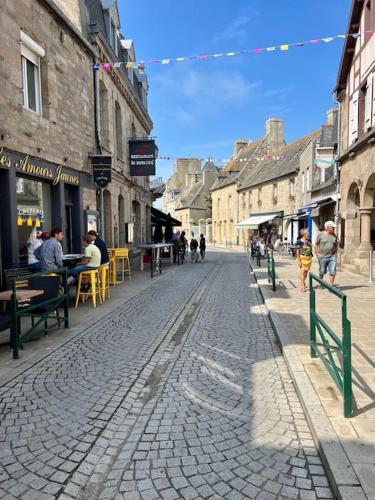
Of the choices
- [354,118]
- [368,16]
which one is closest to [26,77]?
[368,16]

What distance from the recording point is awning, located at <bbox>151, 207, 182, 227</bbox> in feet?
77.0

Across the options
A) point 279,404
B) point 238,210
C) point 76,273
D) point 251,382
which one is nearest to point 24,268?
point 76,273

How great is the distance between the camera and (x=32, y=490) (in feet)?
7.69

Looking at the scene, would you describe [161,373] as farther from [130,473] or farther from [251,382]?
[130,473]

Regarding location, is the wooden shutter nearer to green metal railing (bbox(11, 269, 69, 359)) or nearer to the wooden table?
green metal railing (bbox(11, 269, 69, 359))

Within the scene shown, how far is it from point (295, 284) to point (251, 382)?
6.99 meters

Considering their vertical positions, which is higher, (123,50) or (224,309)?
(123,50)

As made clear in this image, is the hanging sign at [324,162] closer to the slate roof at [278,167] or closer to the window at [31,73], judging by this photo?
the slate roof at [278,167]

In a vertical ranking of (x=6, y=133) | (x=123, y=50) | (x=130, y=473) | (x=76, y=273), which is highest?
(x=123, y=50)

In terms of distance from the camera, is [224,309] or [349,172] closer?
[224,309]

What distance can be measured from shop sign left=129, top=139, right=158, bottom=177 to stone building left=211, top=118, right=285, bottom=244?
20.0 metres

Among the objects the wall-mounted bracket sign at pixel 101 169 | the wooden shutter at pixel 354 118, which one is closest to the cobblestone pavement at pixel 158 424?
the wall-mounted bracket sign at pixel 101 169

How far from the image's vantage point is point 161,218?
79.3 feet

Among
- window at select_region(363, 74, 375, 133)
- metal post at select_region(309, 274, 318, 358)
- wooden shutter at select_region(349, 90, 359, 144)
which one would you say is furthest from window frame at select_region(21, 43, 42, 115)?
wooden shutter at select_region(349, 90, 359, 144)
